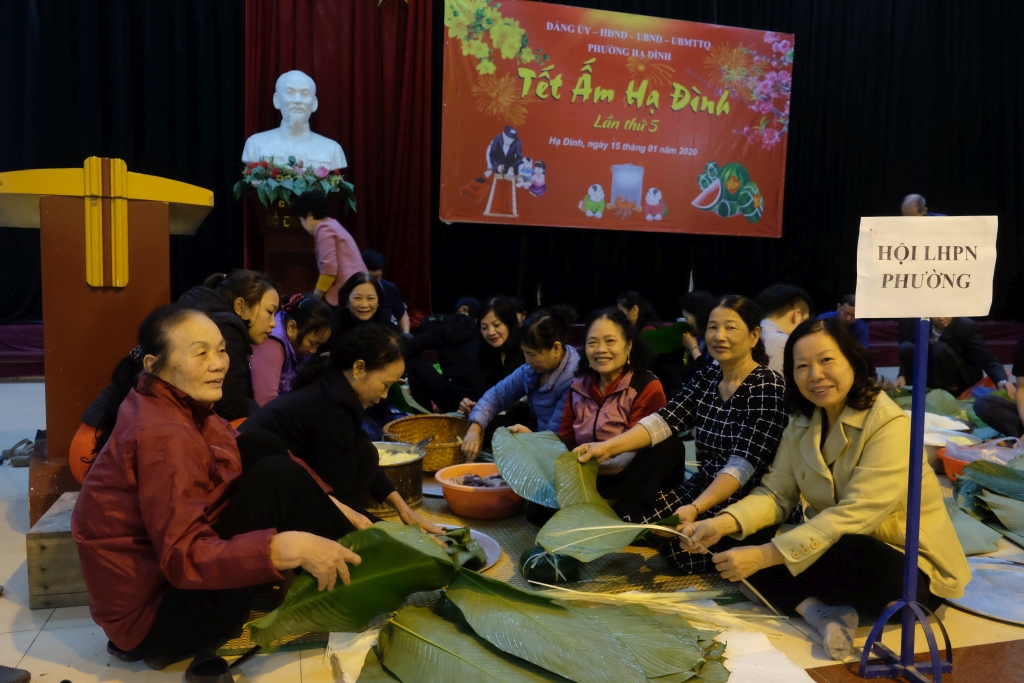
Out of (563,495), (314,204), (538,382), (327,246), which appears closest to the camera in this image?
(563,495)

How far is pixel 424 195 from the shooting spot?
6.48 meters

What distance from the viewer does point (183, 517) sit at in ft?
5.00

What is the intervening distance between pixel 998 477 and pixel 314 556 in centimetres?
246

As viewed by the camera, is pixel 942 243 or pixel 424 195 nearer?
pixel 942 243

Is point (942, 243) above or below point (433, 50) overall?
below

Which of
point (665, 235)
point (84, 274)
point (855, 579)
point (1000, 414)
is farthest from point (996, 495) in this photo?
point (665, 235)

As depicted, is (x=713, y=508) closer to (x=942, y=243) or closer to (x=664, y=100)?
(x=942, y=243)

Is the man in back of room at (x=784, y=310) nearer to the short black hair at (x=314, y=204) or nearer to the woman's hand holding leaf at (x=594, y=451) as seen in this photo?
the woman's hand holding leaf at (x=594, y=451)

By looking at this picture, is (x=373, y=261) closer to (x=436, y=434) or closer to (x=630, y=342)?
(x=436, y=434)

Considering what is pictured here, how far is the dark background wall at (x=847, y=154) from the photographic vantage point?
23.9 feet

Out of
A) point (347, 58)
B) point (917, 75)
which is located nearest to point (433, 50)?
point (347, 58)

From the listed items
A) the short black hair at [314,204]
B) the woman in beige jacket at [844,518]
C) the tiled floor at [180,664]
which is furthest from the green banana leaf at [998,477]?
the short black hair at [314,204]

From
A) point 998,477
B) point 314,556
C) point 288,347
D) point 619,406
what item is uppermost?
point 288,347

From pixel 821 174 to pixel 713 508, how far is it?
636 cm
